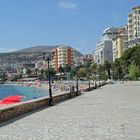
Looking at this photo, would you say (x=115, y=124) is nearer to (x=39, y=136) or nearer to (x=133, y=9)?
(x=39, y=136)

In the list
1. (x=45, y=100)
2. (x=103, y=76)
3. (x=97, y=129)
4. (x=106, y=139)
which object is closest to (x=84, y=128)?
(x=97, y=129)

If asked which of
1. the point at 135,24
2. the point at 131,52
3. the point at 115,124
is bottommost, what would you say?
the point at 115,124

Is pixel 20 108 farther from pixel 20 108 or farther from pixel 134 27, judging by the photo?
pixel 134 27

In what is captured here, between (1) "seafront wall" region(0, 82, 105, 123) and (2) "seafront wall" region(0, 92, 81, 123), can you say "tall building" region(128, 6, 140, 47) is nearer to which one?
(1) "seafront wall" region(0, 82, 105, 123)

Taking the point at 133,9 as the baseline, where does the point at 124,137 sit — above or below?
below

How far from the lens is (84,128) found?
15.9m

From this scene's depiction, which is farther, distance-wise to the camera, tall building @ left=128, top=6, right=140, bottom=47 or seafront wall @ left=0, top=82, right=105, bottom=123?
tall building @ left=128, top=6, right=140, bottom=47

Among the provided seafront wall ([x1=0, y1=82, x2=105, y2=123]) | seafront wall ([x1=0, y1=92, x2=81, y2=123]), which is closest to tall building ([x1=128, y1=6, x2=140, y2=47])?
seafront wall ([x1=0, y1=82, x2=105, y2=123])

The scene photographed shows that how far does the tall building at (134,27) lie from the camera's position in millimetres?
188238

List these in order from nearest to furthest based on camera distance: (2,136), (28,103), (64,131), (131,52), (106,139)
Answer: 1. (106,139)
2. (2,136)
3. (64,131)
4. (28,103)
5. (131,52)

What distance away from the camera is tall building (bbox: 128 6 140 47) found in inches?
7411

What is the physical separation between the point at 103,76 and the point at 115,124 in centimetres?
16991

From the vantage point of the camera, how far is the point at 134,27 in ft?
632

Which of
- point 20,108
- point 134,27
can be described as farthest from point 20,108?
point 134,27
